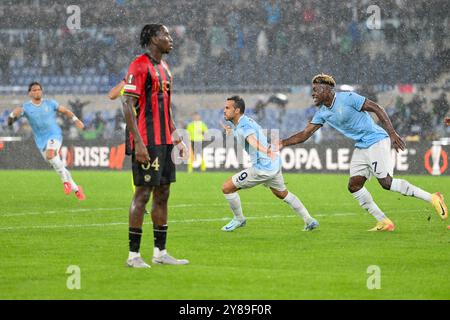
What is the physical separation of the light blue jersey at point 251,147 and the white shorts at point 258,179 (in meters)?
0.07

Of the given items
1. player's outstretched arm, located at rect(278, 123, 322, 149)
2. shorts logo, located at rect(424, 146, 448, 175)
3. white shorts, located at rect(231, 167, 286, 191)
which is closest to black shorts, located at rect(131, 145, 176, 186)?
player's outstretched arm, located at rect(278, 123, 322, 149)

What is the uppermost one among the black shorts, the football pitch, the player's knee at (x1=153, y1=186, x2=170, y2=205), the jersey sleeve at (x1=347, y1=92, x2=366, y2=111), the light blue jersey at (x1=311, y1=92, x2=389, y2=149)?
the jersey sleeve at (x1=347, y1=92, x2=366, y2=111)

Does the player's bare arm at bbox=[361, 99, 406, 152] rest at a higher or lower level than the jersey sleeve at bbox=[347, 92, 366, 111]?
lower

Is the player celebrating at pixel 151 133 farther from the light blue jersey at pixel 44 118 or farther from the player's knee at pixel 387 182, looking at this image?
the light blue jersey at pixel 44 118

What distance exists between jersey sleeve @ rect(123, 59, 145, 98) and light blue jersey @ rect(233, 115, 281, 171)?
12.4 feet

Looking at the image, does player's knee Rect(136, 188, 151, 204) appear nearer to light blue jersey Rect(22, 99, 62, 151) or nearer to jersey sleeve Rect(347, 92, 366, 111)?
jersey sleeve Rect(347, 92, 366, 111)

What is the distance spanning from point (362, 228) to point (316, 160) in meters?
15.5

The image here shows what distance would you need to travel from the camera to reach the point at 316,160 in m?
28.9

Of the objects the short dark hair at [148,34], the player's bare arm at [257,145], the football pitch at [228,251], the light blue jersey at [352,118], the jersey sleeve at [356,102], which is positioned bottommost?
the football pitch at [228,251]

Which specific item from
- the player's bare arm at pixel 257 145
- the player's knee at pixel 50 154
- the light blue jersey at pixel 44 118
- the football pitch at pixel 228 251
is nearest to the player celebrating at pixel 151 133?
the football pitch at pixel 228 251

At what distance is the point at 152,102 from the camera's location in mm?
9539

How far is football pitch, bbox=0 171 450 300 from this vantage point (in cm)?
817

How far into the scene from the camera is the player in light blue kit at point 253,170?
13.0 m
